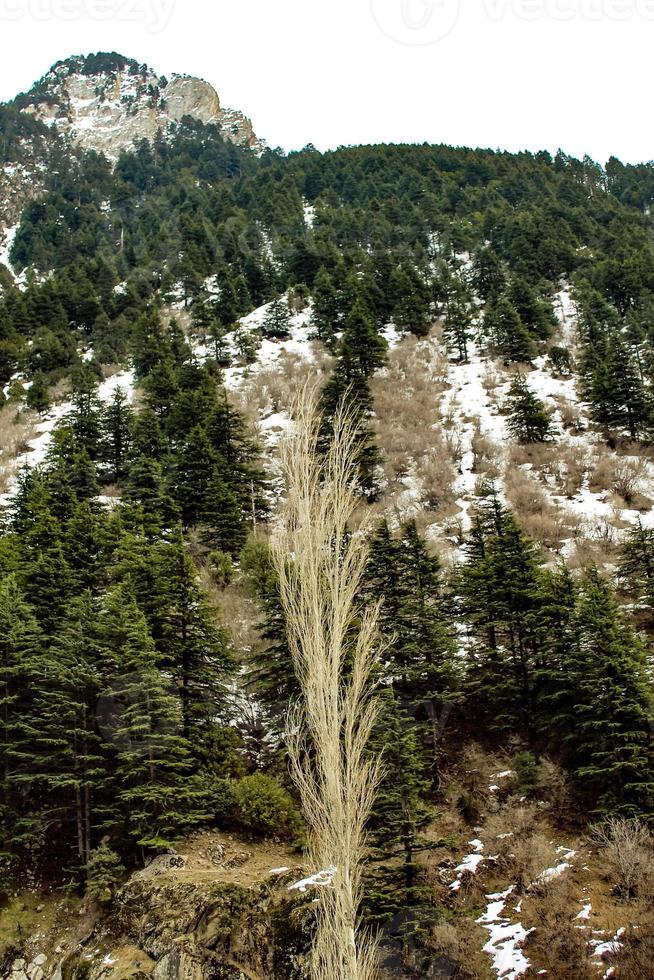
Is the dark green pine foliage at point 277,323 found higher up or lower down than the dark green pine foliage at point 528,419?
higher up

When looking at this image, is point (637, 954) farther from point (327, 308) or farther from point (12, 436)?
point (327, 308)

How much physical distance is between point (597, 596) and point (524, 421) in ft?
65.6

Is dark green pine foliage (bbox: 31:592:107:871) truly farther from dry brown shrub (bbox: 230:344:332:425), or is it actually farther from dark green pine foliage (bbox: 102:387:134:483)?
dry brown shrub (bbox: 230:344:332:425)

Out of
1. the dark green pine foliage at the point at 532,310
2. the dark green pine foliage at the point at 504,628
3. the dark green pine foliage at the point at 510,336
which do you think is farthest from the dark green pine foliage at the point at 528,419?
the dark green pine foliage at the point at 504,628

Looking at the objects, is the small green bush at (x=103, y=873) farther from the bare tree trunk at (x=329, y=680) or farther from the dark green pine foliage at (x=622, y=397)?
the dark green pine foliage at (x=622, y=397)

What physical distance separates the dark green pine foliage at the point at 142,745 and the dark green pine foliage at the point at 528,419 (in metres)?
24.7

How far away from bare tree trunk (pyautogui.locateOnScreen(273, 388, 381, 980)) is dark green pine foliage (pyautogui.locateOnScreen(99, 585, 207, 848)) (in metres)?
4.62

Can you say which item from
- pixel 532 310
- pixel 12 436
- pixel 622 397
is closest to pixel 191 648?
pixel 622 397

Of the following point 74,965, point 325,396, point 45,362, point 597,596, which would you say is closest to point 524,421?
point 325,396

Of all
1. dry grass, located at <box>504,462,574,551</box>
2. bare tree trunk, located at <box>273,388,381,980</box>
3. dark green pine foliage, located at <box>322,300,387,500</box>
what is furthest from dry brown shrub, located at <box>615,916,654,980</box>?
dark green pine foliage, located at <box>322,300,387,500</box>

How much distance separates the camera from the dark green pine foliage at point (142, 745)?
13727mm

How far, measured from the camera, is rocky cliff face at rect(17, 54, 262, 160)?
137000mm

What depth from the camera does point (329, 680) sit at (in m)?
9.27

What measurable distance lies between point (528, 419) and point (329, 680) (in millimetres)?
27763
